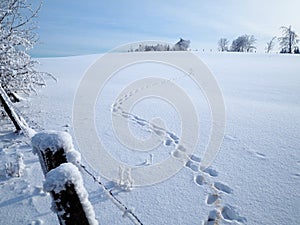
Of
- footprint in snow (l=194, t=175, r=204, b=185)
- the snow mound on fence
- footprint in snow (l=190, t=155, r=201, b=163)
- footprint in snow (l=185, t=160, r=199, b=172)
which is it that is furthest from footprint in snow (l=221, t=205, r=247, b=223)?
the snow mound on fence

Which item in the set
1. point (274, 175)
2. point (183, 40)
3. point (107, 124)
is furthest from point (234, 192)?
point (183, 40)

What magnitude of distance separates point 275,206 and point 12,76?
23.1ft

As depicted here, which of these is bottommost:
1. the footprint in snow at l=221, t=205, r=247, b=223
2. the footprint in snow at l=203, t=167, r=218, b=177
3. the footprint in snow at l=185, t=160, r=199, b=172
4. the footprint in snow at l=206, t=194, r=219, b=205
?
the footprint in snow at l=221, t=205, r=247, b=223

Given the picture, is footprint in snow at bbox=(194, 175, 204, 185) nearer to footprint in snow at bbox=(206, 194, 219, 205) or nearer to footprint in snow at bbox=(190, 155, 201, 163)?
footprint in snow at bbox=(206, 194, 219, 205)

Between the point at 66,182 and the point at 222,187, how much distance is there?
298 centimetres

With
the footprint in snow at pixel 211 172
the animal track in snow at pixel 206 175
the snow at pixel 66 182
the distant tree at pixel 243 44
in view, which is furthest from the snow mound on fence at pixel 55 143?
the distant tree at pixel 243 44

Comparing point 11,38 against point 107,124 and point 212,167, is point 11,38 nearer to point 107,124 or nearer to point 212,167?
point 107,124

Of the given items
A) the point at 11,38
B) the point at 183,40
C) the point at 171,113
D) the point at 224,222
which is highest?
the point at 183,40

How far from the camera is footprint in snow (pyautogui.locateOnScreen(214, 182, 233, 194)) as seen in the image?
3.32 m

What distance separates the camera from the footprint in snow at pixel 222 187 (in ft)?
10.9

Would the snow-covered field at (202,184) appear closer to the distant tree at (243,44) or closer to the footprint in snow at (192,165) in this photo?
the footprint in snow at (192,165)

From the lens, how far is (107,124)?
6.45 metres

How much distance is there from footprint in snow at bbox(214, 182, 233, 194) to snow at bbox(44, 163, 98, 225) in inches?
107

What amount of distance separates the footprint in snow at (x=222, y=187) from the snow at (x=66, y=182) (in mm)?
2730
